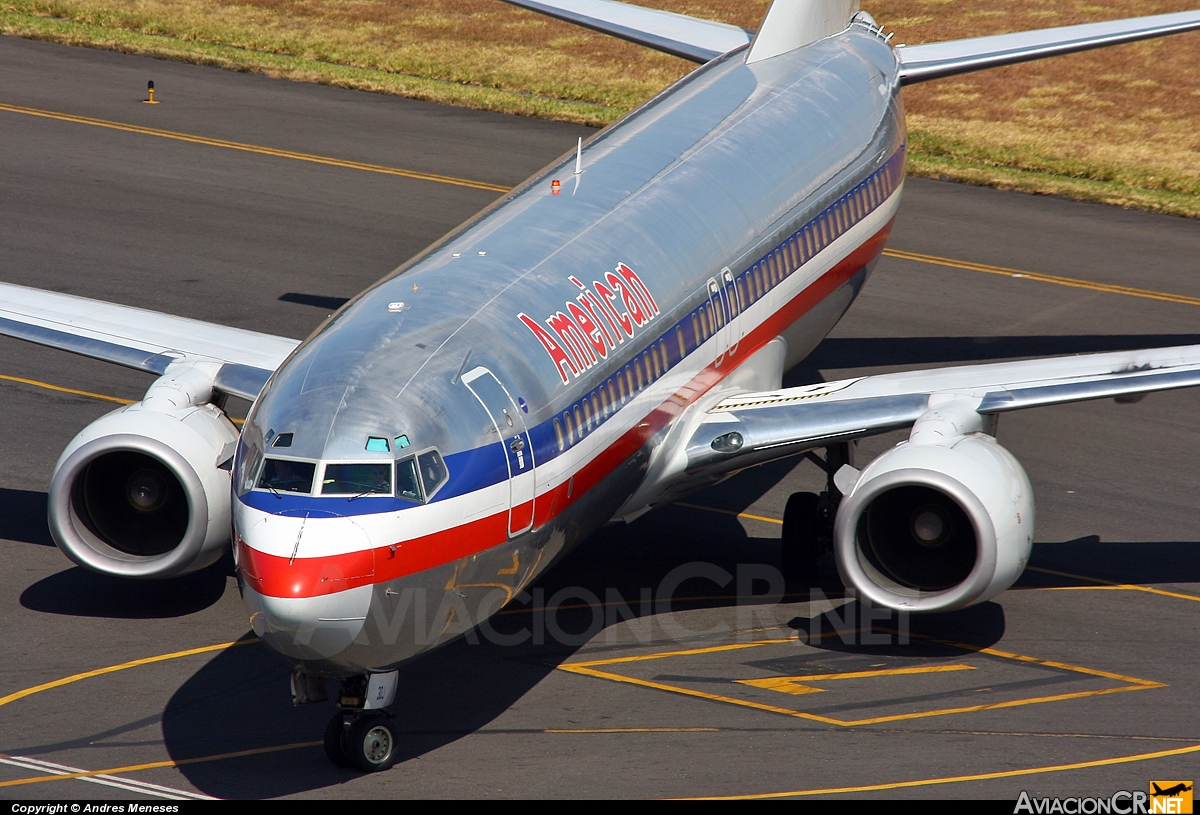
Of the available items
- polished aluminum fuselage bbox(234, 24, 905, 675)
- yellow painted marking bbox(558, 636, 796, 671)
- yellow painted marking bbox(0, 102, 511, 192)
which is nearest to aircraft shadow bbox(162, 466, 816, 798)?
yellow painted marking bbox(558, 636, 796, 671)

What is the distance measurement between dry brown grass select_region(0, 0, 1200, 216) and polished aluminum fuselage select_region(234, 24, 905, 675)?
817 inches

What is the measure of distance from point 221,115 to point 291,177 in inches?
241

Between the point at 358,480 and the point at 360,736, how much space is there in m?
2.90

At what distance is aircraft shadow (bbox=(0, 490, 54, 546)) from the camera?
2131 cm

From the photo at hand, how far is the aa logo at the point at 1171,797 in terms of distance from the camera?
15.1m

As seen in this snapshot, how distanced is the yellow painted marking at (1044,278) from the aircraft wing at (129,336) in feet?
62.7

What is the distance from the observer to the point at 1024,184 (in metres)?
42.0

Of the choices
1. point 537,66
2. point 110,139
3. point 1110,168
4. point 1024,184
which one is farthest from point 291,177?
point 1110,168

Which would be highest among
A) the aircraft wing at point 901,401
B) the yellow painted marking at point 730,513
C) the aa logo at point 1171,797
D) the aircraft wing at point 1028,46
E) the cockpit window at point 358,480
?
the aircraft wing at point 1028,46

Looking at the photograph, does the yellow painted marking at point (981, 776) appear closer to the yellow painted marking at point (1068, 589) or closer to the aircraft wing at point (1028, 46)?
the yellow painted marking at point (1068, 589)

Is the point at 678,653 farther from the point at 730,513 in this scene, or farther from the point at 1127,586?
the point at 1127,586

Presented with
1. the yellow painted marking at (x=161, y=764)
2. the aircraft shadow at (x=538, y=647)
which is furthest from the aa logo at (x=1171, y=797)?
the yellow painted marking at (x=161, y=764)

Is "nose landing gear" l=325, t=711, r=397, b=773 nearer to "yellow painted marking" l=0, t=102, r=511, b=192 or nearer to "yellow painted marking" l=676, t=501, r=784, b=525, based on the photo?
"yellow painted marking" l=676, t=501, r=784, b=525
